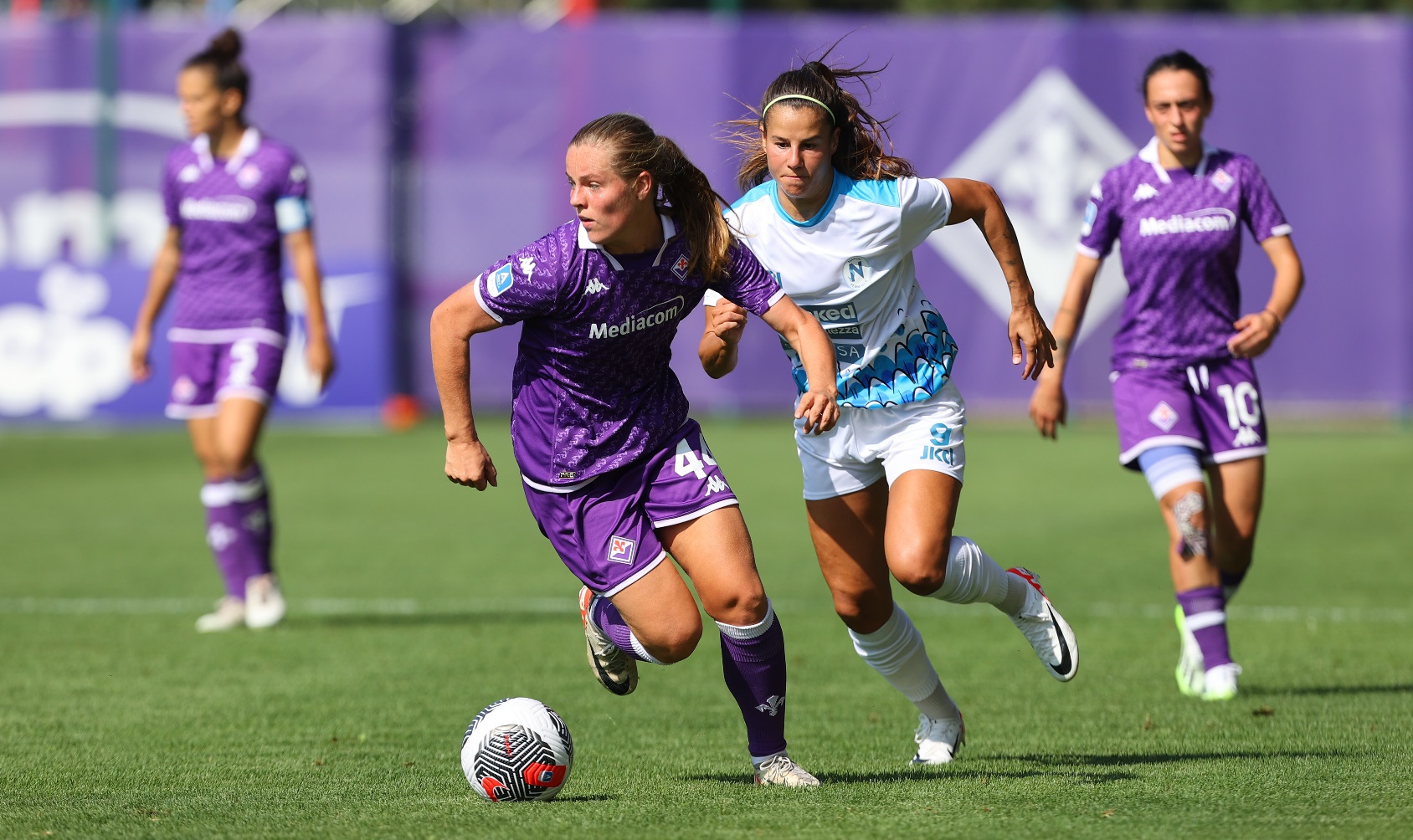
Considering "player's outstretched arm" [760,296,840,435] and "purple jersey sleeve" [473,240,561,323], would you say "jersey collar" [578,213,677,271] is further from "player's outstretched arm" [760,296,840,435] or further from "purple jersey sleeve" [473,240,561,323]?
"player's outstretched arm" [760,296,840,435]

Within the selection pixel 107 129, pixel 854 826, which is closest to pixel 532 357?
pixel 854 826

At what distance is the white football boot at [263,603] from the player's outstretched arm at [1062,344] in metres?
3.55

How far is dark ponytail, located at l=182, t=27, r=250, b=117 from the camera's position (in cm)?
803

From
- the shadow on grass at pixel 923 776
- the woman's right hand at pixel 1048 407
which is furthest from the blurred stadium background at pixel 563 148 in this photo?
the shadow on grass at pixel 923 776

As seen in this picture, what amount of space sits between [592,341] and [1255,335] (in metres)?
2.60

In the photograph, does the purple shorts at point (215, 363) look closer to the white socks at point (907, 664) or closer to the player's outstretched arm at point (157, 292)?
the player's outstretched arm at point (157, 292)

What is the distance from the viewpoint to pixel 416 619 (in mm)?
8258

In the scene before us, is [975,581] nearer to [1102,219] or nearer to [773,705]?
[773,705]

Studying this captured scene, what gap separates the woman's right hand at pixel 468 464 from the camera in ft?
15.0

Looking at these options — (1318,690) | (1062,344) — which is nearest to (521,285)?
(1062,344)

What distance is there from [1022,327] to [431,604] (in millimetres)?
4372

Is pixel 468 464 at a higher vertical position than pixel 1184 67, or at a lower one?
lower

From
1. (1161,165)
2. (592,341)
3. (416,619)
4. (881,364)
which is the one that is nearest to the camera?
(592,341)

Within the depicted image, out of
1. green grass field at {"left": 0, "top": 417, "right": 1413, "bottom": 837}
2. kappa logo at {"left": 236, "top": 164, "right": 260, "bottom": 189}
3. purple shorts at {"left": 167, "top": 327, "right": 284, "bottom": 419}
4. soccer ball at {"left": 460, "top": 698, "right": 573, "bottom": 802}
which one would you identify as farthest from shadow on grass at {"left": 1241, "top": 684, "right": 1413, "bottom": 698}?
kappa logo at {"left": 236, "top": 164, "right": 260, "bottom": 189}
